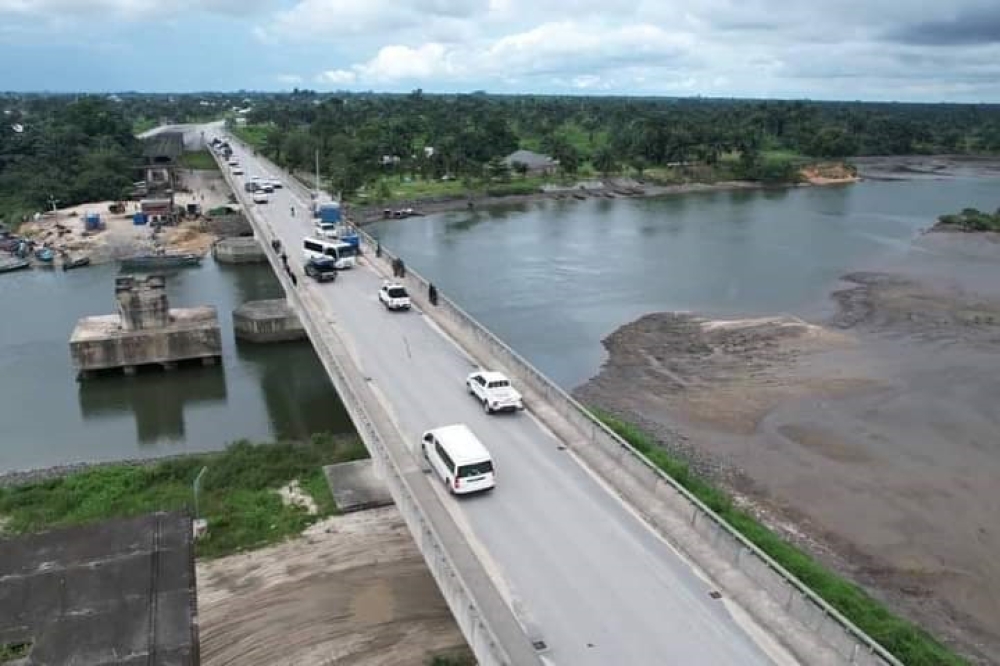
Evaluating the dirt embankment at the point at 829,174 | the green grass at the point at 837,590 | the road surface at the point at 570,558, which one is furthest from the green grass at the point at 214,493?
the dirt embankment at the point at 829,174

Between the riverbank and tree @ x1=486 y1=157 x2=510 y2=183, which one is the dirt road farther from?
tree @ x1=486 y1=157 x2=510 y2=183

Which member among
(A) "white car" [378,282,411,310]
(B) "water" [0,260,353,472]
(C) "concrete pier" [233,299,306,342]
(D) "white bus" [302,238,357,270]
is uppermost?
(D) "white bus" [302,238,357,270]

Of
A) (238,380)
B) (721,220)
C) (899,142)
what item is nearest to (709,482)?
(238,380)

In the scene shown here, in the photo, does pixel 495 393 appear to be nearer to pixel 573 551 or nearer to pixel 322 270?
pixel 573 551

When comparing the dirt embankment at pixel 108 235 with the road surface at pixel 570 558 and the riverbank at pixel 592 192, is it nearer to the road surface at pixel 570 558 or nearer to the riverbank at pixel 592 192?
the riverbank at pixel 592 192

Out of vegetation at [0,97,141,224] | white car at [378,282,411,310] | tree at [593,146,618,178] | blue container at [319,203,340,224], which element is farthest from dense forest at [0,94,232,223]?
tree at [593,146,618,178]

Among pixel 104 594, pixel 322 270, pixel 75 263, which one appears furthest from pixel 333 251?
pixel 75 263

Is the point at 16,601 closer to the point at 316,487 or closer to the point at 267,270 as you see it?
the point at 316,487
